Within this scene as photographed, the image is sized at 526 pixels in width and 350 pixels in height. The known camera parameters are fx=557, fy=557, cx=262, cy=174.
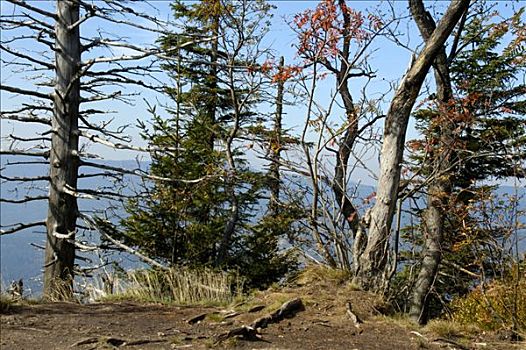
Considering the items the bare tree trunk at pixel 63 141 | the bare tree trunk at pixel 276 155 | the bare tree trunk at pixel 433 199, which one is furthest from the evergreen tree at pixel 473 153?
the bare tree trunk at pixel 63 141

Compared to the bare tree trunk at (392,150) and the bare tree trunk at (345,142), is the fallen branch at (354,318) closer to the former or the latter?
the bare tree trunk at (392,150)

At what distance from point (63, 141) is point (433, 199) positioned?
6.49 meters

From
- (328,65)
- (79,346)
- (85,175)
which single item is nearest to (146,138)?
(85,175)

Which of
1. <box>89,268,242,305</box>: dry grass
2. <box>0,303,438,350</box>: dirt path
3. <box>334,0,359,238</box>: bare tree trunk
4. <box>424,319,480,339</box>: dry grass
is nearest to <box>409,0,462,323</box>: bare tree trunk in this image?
<box>334,0,359,238</box>: bare tree trunk

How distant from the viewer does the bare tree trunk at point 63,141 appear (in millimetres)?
9859

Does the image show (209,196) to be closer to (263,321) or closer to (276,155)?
(276,155)

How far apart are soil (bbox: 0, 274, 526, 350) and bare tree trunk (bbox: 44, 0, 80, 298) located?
3.26 m

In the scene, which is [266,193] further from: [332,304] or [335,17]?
[332,304]

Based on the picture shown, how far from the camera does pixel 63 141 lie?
990cm

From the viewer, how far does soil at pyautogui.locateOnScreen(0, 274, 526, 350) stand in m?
4.88

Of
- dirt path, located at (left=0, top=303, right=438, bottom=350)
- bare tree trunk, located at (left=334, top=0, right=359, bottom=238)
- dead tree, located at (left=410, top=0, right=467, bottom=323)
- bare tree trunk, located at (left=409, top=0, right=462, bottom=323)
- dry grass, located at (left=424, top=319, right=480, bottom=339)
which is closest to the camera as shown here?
dirt path, located at (left=0, top=303, right=438, bottom=350)

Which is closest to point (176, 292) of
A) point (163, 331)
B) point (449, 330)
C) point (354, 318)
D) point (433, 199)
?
point (163, 331)

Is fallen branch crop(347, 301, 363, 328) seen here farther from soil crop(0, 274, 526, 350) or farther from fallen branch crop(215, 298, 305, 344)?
fallen branch crop(215, 298, 305, 344)

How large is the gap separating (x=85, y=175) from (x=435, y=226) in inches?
250
